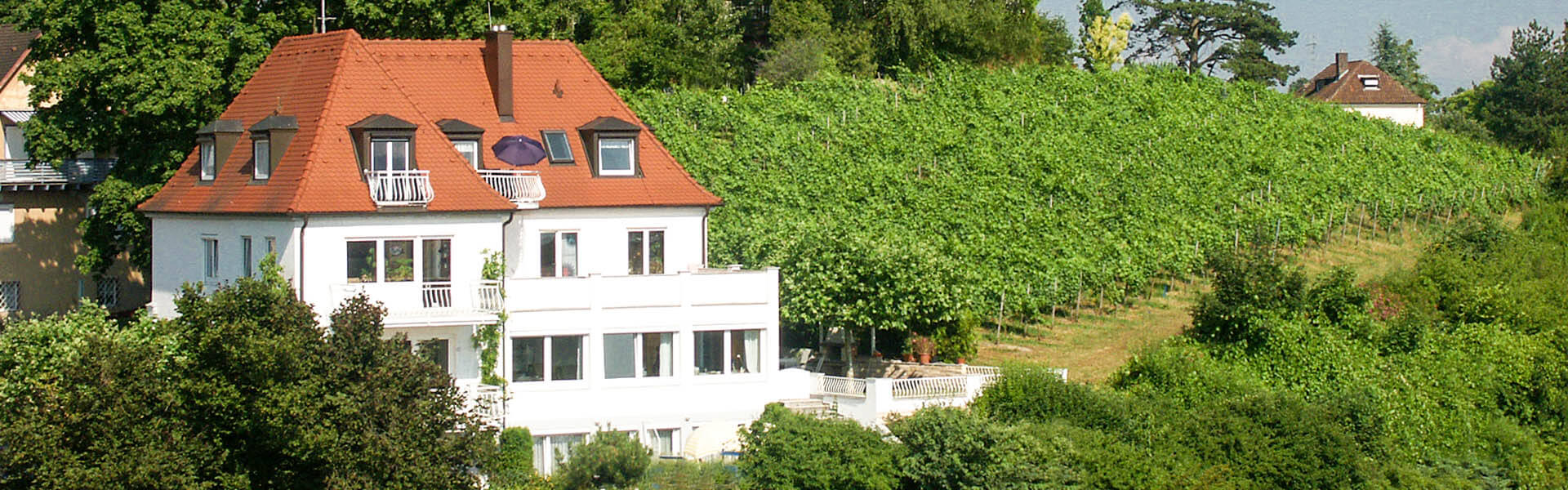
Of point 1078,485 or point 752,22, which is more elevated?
point 752,22

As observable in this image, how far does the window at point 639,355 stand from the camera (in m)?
30.7

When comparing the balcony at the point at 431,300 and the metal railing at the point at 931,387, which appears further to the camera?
the metal railing at the point at 931,387

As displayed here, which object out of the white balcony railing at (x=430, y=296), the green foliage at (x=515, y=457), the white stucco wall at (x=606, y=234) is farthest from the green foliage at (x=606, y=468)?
the white stucco wall at (x=606, y=234)

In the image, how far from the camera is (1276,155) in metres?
52.9

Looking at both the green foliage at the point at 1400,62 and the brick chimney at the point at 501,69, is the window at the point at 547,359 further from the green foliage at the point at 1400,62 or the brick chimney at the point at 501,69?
the green foliage at the point at 1400,62

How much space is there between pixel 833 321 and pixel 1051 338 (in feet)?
→ 25.1

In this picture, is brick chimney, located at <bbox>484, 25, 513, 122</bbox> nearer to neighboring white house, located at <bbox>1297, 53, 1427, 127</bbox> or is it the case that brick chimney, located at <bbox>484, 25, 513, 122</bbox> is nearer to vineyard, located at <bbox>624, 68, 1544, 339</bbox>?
vineyard, located at <bbox>624, 68, 1544, 339</bbox>

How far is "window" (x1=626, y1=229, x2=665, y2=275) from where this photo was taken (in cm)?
3294

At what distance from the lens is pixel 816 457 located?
27.5 metres

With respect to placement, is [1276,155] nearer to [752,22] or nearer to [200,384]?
[752,22]

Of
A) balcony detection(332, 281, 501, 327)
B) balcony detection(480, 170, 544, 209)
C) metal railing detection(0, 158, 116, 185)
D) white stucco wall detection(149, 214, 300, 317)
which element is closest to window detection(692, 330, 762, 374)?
Result: balcony detection(480, 170, 544, 209)

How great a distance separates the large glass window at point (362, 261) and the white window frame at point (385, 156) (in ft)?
4.80

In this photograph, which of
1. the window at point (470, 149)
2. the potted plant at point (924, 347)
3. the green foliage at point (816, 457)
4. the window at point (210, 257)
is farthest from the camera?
the potted plant at point (924, 347)

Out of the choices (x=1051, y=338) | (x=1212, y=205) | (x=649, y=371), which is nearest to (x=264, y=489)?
(x=649, y=371)
